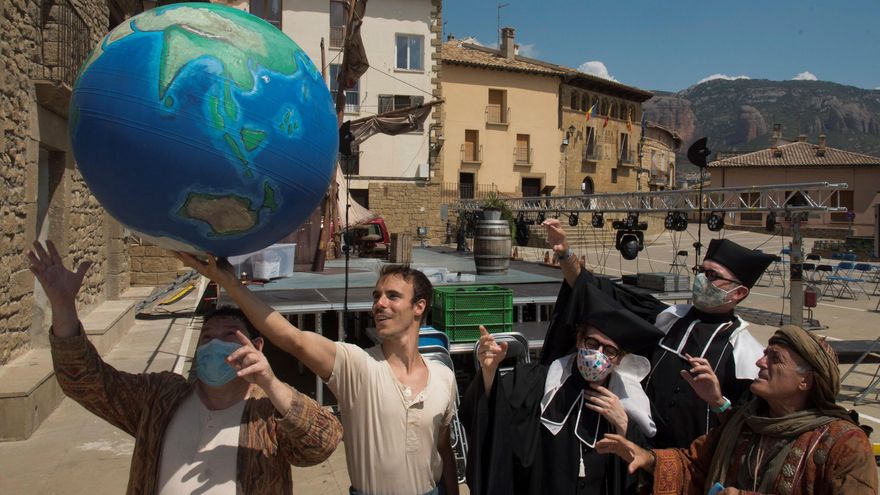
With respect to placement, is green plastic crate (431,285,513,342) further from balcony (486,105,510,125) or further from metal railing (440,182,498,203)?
balcony (486,105,510,125)

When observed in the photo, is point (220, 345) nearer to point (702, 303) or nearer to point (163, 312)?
point (702, 303)

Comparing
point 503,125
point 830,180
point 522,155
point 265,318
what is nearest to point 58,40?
point 265,318

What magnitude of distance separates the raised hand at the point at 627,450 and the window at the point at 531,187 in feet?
121

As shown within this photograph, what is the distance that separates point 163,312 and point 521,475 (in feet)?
35.8

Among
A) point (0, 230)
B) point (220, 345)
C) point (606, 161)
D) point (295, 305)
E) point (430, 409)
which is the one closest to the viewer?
point (220, 345)

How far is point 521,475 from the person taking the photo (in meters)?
2.69

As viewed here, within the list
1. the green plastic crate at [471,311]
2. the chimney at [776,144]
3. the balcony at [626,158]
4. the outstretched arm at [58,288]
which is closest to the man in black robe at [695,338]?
the outstretched arm at [58,288]

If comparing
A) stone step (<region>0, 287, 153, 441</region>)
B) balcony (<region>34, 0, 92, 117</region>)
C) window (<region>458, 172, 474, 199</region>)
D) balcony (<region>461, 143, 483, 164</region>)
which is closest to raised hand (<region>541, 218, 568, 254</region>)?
stone step (<region>0, 287, 153, 441</region>)

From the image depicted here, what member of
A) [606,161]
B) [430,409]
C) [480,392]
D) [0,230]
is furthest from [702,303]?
[606,161]

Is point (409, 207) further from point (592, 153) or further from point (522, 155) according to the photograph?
point (592, 153)

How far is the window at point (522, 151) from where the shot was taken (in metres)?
38.4

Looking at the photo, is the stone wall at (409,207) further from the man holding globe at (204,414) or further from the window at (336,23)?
the man holding globe at (204,414)

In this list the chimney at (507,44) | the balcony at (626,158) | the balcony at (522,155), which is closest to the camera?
the balcony at (522,155)

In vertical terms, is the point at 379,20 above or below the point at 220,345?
above
